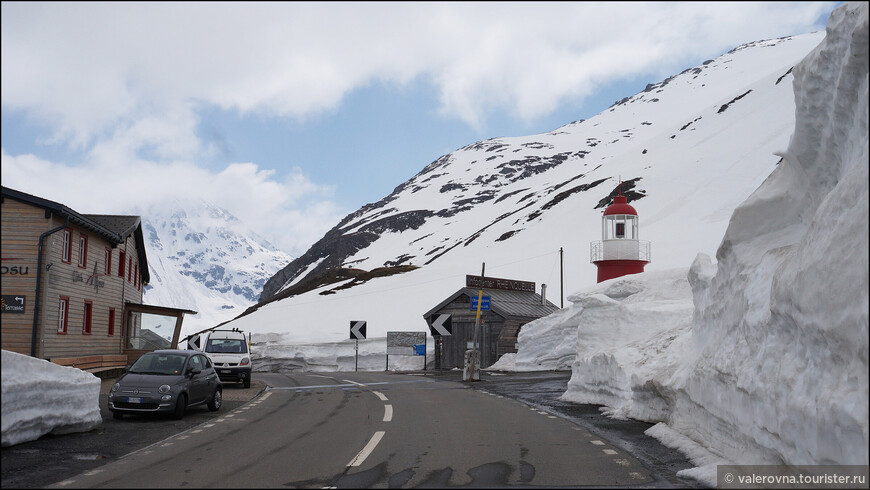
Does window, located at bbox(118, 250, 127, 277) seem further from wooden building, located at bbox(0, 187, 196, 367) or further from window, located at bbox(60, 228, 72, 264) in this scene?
window, located at bbox(60, 228, 72, 264)

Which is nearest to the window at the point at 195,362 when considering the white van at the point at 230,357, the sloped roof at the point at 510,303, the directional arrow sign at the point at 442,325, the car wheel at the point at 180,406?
the car wheel at the point at 180,406

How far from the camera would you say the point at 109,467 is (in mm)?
8047

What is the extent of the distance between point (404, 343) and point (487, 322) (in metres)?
4.87

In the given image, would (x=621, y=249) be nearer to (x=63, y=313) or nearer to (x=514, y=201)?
(x=63, y=313)

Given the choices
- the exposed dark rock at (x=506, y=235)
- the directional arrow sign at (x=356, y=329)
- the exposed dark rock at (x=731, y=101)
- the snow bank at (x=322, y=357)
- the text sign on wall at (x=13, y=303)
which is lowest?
the snow bank at (x=322, y=357)

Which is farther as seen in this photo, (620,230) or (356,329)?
(356,329)

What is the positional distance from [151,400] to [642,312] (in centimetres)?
1176

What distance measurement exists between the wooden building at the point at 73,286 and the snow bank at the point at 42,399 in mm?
6900

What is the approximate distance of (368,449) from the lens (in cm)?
927

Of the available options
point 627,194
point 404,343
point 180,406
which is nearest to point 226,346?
point 180,406

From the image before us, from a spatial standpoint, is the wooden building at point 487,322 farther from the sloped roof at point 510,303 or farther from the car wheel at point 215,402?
the car wheel at point 215,402

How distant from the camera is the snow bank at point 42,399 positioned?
890 cm

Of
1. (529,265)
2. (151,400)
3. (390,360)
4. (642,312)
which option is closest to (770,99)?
(529,265)

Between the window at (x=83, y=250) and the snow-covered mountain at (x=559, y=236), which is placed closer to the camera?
the window at (x=83, y=250)
